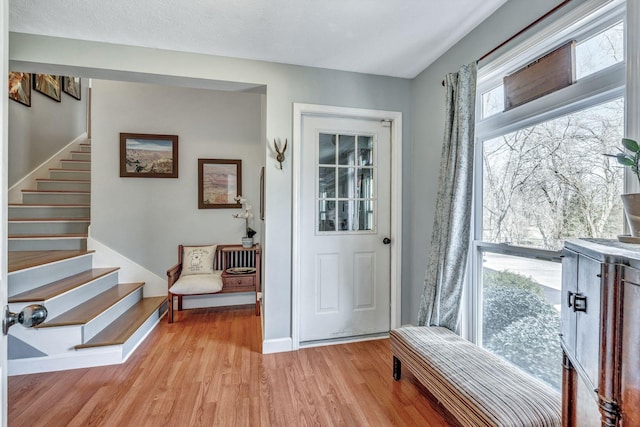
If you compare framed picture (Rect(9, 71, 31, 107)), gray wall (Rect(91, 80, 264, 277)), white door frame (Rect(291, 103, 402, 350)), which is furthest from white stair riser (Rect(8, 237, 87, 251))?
white door frame (Rect(291, 103, 402, 350))

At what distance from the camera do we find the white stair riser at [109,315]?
2.31m

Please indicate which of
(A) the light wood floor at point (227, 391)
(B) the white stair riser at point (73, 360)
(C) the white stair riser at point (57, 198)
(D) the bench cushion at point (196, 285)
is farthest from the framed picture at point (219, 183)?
(B) the white stair riser at point (73, 360)

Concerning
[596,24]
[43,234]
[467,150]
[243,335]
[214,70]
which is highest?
[214,70]

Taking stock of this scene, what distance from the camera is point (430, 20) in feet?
6.24

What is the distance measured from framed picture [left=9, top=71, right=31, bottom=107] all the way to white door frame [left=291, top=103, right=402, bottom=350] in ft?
11.2

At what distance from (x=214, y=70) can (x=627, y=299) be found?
2636 mm

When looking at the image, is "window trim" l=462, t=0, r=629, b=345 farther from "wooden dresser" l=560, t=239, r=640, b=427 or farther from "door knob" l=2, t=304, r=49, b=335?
"door knob" l=2, t=304, r=49, b=335

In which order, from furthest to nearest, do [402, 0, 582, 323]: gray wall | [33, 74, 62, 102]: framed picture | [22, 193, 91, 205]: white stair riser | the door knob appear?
[33, 74, 62, 102]: framed picture < [22, 193, 91, 205]: white stair riser < [402, 0, 582, 323]: gray wall < the door knob

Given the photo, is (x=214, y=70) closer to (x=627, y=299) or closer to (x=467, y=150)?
(x=467, y=150)

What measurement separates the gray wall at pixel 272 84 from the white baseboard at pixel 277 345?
0.11ft

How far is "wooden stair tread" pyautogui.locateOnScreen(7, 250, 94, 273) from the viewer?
233cm

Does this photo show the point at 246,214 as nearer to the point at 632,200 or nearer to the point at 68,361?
the point at 68,361

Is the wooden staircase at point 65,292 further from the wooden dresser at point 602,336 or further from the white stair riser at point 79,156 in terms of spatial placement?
the wooden dresser at point 602,336

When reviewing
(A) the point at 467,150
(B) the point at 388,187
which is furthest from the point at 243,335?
(A) the point at 467,150
